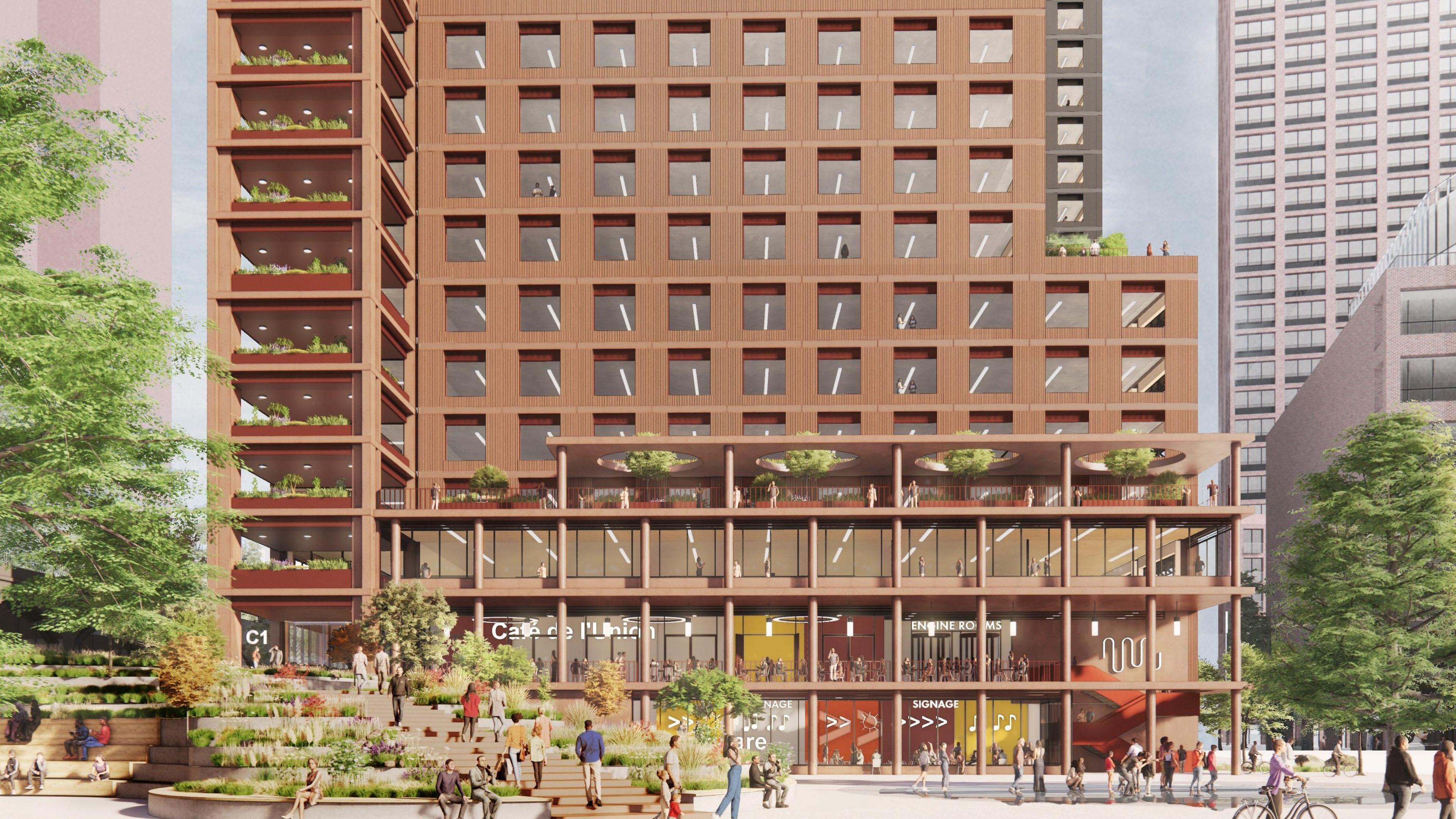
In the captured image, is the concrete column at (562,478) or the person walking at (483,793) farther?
the concrete column at (562,478)

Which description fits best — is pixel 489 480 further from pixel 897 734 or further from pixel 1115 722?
pixel 1115 722

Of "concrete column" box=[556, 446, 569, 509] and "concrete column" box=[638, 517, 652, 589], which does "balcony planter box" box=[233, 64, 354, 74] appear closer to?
"concrete column" box=[556, 446, 569, 509]

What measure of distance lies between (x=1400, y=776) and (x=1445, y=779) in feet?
4.31

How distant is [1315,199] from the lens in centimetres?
14762

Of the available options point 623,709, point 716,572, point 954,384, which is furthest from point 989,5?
point 623,709

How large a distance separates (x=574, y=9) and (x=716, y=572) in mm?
31921

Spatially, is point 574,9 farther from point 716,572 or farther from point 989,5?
point 716,572

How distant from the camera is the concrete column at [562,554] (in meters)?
57.1

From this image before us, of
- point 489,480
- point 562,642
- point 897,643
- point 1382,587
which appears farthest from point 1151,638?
Answer: point 489,480

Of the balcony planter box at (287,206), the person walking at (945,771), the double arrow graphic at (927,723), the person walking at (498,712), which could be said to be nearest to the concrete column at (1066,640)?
the double arrow graphic at (927,723)

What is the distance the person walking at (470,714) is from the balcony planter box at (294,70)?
37295mm

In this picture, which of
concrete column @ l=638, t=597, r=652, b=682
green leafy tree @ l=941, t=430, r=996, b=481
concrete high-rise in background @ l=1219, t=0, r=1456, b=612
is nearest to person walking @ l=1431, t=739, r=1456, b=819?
green leafy tree @ l=941, t=430, r=996, b=481

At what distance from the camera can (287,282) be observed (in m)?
57.8

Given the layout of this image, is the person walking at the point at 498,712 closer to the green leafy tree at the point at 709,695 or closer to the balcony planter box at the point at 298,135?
the green leafy tree at the point at 709,695
